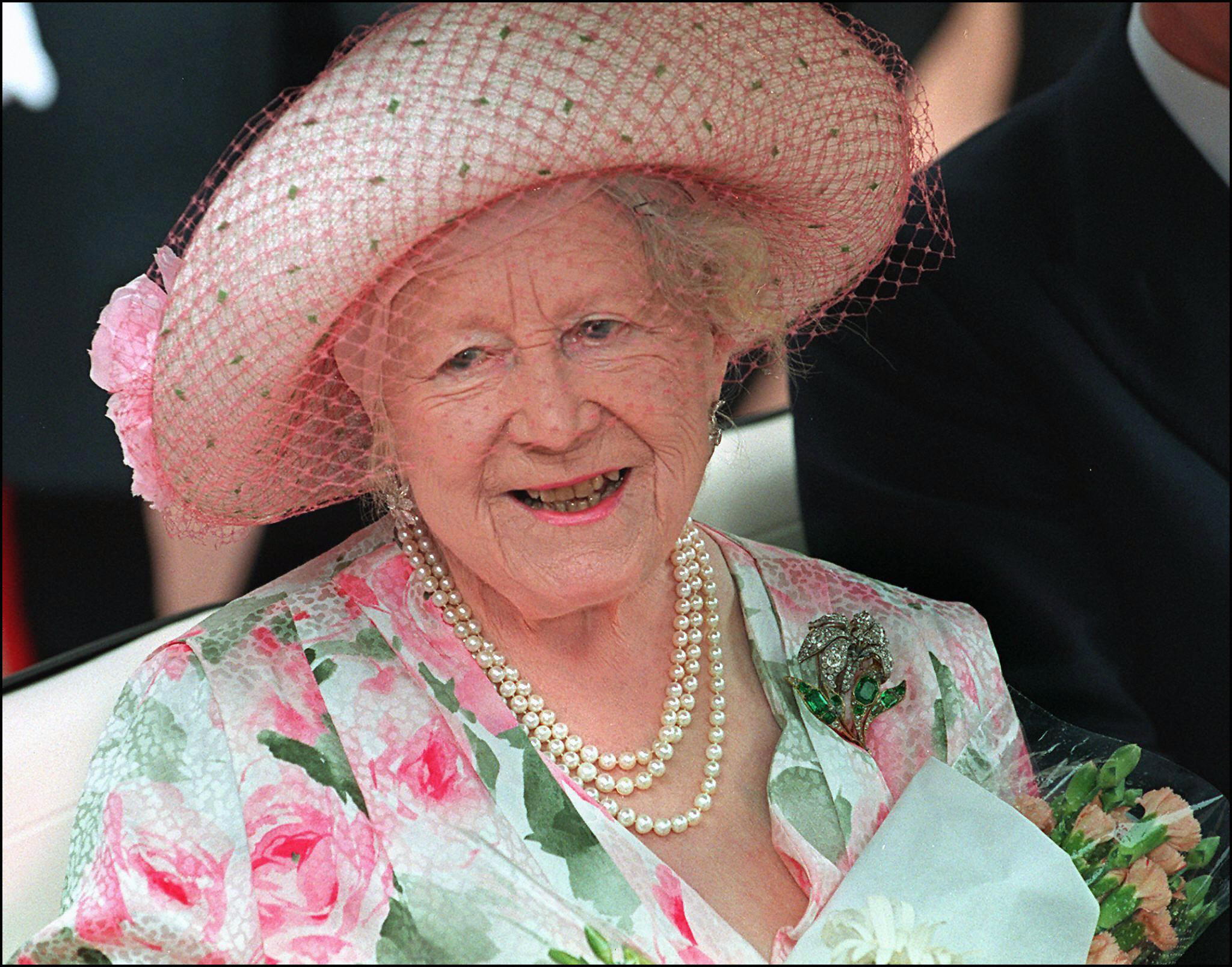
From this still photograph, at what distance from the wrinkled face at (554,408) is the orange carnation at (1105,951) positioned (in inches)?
20.8

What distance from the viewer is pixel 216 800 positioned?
1.20 m

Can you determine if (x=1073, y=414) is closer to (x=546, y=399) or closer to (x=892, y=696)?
(x=892, y=696)

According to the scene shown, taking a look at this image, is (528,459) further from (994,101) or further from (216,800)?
(994,101)

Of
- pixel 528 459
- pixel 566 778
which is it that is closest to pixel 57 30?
pixel 528 459

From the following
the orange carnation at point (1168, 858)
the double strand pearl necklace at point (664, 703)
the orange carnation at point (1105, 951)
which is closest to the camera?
the orange carnation at point (1105, 951)

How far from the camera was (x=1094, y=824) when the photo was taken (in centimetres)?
122

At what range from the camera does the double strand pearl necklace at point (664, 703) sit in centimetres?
132

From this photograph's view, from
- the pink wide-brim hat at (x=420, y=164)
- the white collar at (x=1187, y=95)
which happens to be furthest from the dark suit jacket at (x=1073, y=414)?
the pink wide-brim hat at (x=420, y=164)

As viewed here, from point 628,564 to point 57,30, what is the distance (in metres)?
1.38

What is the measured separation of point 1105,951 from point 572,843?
0.48 meters

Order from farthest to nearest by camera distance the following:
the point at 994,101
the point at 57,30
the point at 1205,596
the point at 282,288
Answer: the point at 57,30 < the point at 994,101 < the point at 1205,596 < the point at 282,288

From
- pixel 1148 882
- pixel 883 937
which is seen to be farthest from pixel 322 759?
pixel 1148 882

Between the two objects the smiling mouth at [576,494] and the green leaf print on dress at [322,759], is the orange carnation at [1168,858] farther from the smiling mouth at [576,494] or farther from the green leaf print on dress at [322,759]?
the green leaf print on dress at [322,759]

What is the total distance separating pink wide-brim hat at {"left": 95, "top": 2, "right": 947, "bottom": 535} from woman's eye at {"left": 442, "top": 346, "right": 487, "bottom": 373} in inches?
3.9
